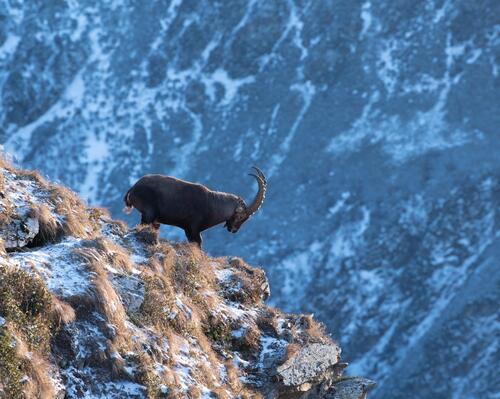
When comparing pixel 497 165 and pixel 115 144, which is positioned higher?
pixel 497 165

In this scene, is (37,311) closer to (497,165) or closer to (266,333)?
(266,333)

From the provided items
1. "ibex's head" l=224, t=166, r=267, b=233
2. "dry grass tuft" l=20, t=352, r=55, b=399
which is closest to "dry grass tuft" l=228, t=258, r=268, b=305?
"ibex's head" l=224, t=166, r=267, b=233

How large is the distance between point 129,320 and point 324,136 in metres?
98.6

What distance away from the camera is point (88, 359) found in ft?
44.3

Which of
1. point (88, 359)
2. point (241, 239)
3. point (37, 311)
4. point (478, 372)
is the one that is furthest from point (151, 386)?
point (241, 239)

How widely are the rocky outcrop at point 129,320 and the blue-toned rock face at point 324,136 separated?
237 feet

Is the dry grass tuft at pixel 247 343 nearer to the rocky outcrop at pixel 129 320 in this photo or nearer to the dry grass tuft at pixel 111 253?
the rocky outcrop at pixel 129 320

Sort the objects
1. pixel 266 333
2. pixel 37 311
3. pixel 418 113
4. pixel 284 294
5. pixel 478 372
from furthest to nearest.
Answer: pixel 418 113, pixel 284 294, pixel 478 372, pixel 266 333, pixel 37 311

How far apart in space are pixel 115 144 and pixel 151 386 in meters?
103

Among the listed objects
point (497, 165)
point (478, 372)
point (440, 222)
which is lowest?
point (478, 372)

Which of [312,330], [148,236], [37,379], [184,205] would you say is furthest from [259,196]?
[37,379]

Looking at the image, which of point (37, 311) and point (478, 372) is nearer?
point (37, 311)

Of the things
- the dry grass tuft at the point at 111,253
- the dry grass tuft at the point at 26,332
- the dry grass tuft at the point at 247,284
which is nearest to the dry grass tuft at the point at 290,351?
the dry grass tuft at the point at 247,284

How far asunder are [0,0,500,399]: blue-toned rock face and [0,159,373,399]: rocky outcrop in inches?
2839
